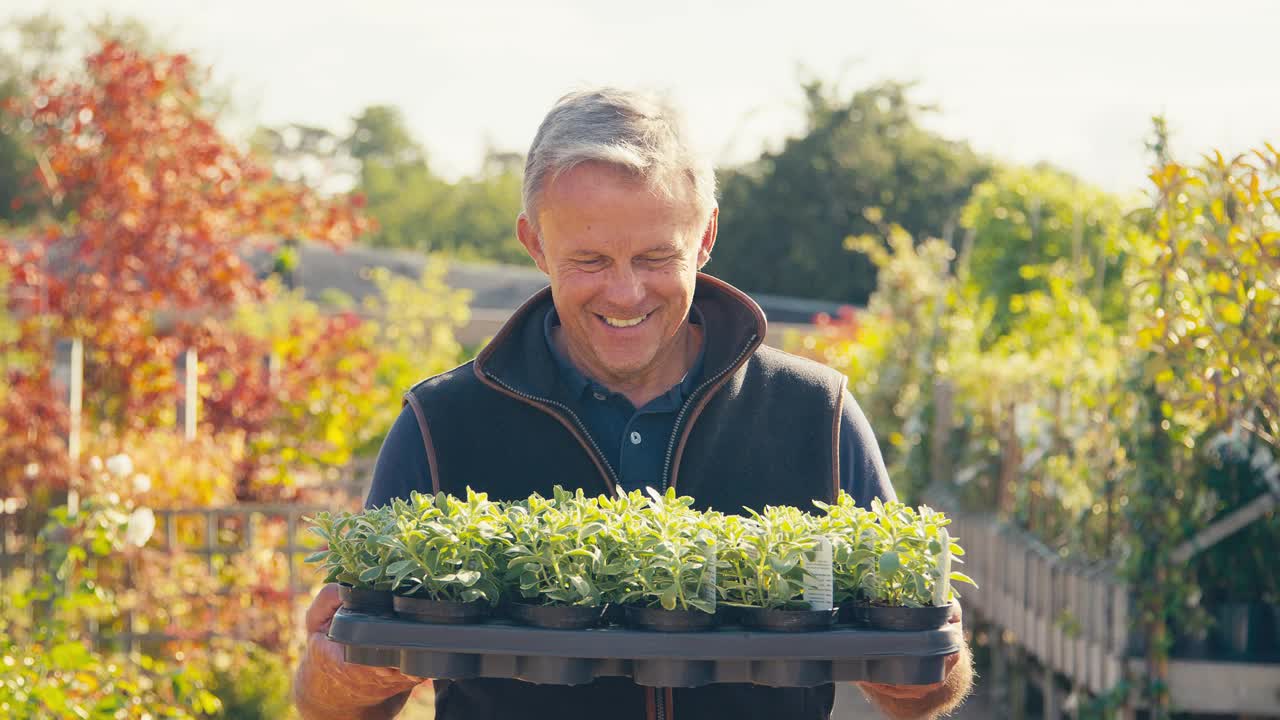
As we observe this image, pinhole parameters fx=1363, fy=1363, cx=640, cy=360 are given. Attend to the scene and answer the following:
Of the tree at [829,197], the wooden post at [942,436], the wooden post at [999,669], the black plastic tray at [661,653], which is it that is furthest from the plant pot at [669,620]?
the tree at [829,197]

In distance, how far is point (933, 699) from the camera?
5.42 ft

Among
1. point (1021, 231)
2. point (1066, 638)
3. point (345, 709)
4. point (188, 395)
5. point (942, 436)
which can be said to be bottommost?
point (1066, 638)

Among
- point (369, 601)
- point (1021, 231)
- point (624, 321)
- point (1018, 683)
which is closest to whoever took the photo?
point (369, 601)

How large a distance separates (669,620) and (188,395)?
15.0 ft

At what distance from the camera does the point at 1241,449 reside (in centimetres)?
370

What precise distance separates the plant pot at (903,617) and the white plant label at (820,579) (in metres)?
0.05

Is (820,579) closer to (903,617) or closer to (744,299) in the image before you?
(903,617)

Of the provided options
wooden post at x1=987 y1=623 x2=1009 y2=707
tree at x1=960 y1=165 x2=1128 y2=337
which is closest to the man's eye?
wooden post at x1=987 y1=623 x2=1009 y2=707

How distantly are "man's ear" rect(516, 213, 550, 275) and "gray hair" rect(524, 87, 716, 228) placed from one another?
4 cm

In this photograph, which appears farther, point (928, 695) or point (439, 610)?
point (928, 695)

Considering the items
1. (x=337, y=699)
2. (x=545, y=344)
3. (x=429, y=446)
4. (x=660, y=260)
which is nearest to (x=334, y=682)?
(x=337, y=699)

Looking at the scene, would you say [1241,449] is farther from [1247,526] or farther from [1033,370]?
[1033,370]

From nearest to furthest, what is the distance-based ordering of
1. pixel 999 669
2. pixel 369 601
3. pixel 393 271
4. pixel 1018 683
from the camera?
pixel 369 601, pixel 1018 683, pixel 999 669, pixel 393 271

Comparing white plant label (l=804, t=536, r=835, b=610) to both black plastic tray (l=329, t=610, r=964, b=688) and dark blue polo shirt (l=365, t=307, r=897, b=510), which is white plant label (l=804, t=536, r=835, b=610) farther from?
dark blue polo shirt (l=365, t=307, r=897, b=510)
